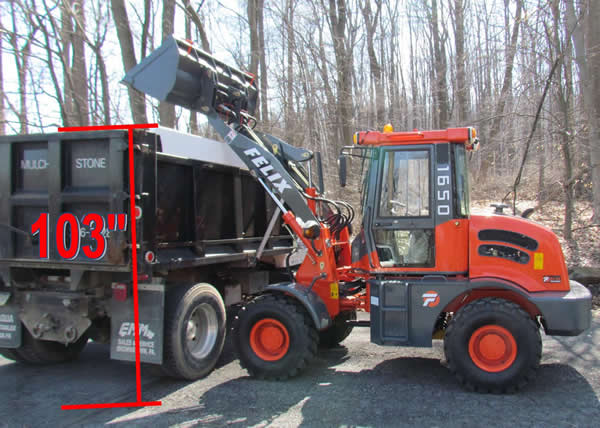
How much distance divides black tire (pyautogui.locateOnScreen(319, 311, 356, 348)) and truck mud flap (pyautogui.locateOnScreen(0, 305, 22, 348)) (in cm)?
337

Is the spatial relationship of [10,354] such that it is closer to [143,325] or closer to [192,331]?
[143,325]

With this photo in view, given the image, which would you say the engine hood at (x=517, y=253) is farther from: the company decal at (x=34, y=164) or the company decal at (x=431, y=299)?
the company decal at (x=34, y=164)

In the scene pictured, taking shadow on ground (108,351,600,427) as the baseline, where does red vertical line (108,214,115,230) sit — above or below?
above

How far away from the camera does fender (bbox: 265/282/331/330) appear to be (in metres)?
Result: 5.10

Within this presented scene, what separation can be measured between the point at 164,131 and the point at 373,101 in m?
15.1

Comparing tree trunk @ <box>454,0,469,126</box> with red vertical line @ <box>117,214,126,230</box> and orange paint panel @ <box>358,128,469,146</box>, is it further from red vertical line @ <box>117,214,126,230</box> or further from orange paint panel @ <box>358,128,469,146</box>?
red vertical line @ <box>117,214,126,230</box>

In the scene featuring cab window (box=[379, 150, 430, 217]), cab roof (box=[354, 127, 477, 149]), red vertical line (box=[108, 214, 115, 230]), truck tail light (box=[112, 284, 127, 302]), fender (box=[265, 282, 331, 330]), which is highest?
cab roof (box=[354, 127, 477, 149])

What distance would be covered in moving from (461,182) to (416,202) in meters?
0.49

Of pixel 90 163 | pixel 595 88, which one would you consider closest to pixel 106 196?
pixel 90 163

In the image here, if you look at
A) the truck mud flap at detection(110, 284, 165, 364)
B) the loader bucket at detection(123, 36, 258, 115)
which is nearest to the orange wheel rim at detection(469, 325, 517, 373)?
the truck mud flap at detection(110, 284, 165, 364)

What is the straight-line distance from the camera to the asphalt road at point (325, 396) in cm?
417

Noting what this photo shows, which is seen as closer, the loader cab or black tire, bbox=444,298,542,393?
black tire, bbox=444,298,542,393

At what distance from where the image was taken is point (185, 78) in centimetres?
562

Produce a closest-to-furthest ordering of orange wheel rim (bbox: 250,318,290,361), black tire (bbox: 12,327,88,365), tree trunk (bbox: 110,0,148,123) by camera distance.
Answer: orange wheel rim (bbox: 250,318,290,361), black tire (bbox: 12,327,88,365), tree trunk (bbox: 110,0,148,123)
